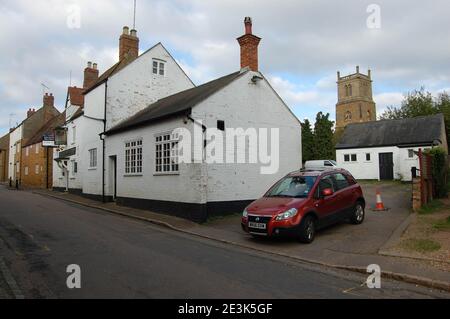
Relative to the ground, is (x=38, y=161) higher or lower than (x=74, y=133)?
lower

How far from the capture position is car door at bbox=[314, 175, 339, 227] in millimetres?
9867

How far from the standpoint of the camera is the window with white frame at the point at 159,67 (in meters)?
22.7

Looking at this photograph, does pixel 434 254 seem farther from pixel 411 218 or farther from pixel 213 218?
pixel 213 218

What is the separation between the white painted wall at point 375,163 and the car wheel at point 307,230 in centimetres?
2263

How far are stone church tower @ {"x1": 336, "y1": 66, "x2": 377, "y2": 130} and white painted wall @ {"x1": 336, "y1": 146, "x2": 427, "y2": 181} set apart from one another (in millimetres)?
53292

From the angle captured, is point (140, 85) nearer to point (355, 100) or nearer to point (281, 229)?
point (281, 229)

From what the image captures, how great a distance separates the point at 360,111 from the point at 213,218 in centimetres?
8148

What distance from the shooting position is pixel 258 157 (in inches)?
629

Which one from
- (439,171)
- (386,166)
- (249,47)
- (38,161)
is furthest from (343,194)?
(38,161)

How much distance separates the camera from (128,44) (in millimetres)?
25312

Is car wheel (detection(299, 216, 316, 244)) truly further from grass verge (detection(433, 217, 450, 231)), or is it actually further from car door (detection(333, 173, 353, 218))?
grass verge (detection(433, 217, 450, 231))

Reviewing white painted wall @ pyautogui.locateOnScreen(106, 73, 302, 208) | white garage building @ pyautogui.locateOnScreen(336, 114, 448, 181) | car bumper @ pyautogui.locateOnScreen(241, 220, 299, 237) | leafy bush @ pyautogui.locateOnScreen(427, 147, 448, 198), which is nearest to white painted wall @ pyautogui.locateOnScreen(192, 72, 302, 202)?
white painted wall @ pyautogui.locateOnScreen(106, 73, 302, 208)

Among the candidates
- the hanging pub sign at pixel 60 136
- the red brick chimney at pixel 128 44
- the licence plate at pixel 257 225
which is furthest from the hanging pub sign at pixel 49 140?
the licence plate at pixel 257 225

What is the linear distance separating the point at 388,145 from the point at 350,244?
24.9 meters
